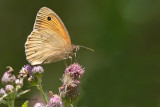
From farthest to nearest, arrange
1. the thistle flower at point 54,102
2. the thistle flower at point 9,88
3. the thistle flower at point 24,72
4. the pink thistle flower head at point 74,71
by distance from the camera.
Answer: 1. the pink thistle flower head at point 74,71
2. the thistle flower at point 24,72
3. the thistle flower at point 9,88
4. the thistle flower at point 54,102

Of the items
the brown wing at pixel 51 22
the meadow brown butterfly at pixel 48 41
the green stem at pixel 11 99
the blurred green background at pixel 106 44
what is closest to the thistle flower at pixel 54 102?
the green stem at pixel 11 99

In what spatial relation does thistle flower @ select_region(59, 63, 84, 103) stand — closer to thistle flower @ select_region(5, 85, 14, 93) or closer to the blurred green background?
the blurred green background

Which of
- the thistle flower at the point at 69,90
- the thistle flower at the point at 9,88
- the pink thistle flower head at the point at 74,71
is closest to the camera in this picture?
the thistle flower at the point at 9,88

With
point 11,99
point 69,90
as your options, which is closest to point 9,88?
point 11,99

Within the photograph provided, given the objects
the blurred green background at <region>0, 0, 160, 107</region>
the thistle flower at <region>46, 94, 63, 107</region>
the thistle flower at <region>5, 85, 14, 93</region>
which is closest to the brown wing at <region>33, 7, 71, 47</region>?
the blurred green background at <region>0, 0, 160, 107</region>

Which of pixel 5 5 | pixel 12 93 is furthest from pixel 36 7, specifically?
pixel 12 93

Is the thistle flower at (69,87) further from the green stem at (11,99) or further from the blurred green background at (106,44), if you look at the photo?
the green stem at (11,99)

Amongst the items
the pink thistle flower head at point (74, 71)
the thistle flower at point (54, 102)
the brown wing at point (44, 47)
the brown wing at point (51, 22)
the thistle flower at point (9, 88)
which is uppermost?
the brown wing at point (51, 22)
